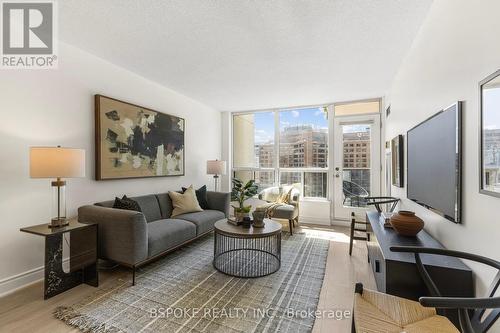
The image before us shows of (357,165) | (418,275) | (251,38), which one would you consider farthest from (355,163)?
(418,275)

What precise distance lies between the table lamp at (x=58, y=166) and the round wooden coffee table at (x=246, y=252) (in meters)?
1.52

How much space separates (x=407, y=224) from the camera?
184cm

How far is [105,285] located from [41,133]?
1.67 metres

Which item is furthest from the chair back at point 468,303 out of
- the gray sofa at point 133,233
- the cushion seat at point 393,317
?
the gray sofa at point 133,233

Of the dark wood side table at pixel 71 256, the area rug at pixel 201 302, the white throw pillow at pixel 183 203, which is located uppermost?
the white throw pillow at pixel 183 203

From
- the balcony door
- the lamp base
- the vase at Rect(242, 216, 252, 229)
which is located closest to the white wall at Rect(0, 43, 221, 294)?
the lamp base

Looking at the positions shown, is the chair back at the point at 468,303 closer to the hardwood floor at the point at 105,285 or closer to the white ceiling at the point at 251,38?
the hardwood floor at the point at 105,285

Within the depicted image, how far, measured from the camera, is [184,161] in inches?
169

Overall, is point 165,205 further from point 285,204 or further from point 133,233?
point 285,204

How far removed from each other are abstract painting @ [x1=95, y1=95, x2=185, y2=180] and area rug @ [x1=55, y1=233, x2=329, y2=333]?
4.47 ft

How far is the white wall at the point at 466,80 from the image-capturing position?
1.14 metres

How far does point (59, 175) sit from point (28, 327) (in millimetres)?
1147

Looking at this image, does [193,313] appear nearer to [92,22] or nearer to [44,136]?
[44,136]

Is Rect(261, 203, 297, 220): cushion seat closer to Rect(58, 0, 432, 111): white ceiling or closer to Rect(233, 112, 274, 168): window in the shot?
Rect(233, 112, 274, 168): window
